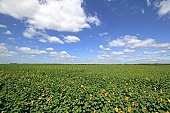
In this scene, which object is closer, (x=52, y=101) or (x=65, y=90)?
(x=52, y=101)

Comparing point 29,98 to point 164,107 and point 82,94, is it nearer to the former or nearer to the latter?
point 82,94

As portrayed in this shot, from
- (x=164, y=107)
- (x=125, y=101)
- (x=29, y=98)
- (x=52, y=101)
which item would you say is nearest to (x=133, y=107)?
(x=125, y=101)

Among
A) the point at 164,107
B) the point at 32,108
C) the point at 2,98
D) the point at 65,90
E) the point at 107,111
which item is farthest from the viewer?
the point at 65,90

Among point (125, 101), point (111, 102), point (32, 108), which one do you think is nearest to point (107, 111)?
point (111, 102)

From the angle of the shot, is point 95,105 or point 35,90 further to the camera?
point 35,90

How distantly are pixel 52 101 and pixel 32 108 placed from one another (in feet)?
2.75

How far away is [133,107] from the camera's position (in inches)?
238

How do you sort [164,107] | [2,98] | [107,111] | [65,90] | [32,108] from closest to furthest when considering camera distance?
[107,111] → [164,107] → [32,108] → [2,98] → [65,90]

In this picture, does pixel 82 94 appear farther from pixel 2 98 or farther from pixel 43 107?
pixel 2 98

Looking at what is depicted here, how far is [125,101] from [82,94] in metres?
2.12

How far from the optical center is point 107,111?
554 centimetres

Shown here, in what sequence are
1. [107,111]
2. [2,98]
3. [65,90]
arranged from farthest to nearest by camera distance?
[65,90], [2,98], [107,111]

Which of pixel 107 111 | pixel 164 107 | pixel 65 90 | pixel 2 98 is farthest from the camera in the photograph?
→ pixel 65 90

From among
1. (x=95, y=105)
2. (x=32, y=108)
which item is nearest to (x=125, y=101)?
(x=95, y=105)
